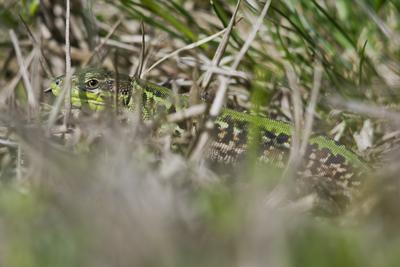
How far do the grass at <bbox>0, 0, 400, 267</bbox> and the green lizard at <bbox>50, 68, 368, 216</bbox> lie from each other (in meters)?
0.14

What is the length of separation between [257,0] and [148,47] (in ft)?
2.83

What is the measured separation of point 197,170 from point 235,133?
122 cm

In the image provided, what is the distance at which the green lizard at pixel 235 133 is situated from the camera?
3443 mm

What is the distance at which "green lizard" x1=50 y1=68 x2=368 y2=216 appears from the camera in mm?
3443

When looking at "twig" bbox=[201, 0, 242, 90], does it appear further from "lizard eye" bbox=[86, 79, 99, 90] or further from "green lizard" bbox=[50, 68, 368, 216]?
"lizard eye" bbox=[86, 79, 99, 90]

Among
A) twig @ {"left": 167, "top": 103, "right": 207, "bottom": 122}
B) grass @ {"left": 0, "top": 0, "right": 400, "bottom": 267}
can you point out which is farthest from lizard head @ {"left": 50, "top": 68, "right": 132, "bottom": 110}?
twig @ {"left": 167, "top": 103, "right": 207, "bottom": 122}

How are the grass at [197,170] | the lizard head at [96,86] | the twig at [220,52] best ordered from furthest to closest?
the lizard head at [96,86]
the twig at [220,52]
the grass at [197,170]

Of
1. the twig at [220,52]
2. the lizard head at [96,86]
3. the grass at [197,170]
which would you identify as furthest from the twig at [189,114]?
the lizard head at [96,86]

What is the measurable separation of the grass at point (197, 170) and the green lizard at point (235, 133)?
0.14m

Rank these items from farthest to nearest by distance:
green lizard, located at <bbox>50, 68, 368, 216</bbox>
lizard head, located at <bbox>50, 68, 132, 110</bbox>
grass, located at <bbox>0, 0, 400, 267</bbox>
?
1. lizard head, located at <bbox>50, 68, 132, 110</bbox>
2. green lizard, located at <bbox>50, 68, 368, 216</bbox>
3. grass, located at <bbox>0, 0, 400, 267</bbox>

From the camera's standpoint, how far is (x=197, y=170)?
2.38 meters

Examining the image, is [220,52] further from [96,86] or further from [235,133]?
[96,86]

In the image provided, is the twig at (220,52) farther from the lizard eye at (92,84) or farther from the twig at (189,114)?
the lizard eye at (92,84)

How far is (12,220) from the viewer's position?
1783mm
